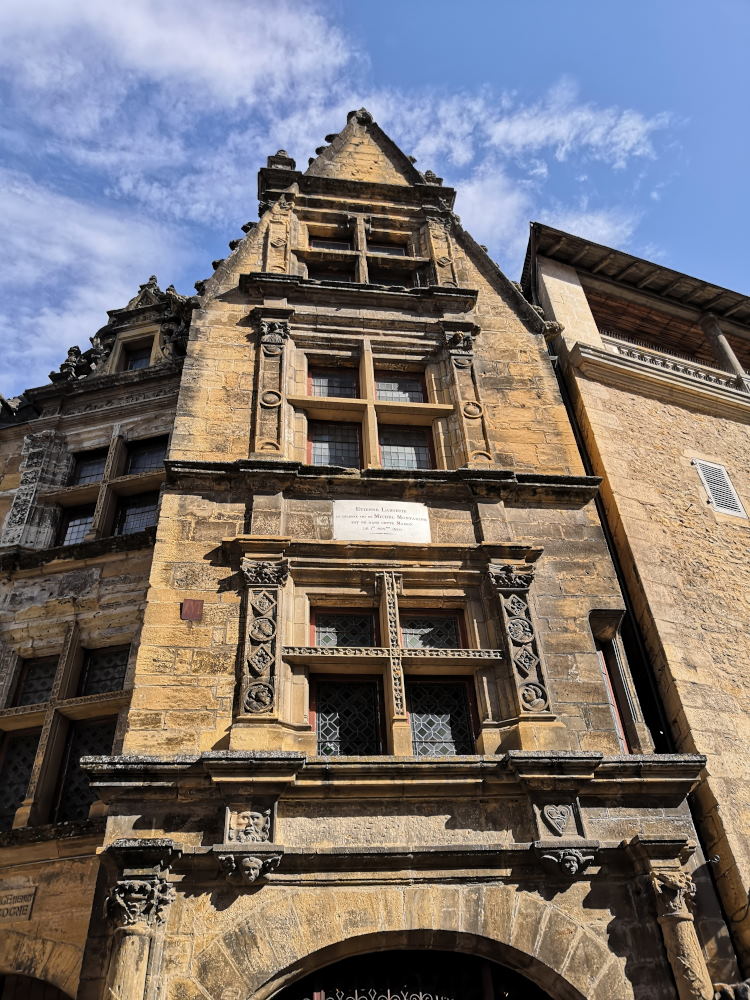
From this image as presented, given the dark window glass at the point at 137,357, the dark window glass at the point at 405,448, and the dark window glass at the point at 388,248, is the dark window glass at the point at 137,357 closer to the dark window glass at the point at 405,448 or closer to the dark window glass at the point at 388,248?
the dark window glass at the point at 388,248

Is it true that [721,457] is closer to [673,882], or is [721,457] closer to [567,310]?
[567,310]

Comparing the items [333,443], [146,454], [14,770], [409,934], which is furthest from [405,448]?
[14,770]

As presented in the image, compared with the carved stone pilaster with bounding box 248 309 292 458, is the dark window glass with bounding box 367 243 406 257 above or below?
above

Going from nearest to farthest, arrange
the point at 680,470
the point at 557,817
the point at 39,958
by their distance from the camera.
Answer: the point at 557,817, the point at 39,958, the point at 680,470

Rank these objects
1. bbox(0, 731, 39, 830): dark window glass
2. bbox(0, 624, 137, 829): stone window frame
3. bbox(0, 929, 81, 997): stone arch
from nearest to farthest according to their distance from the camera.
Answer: bbox(0, 929, 81, 997): stone arch
bbox(0, 624, 137, 829): stone window frame
bbox(0, 731, 39, 830): dark window glass

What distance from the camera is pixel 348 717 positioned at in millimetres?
7254

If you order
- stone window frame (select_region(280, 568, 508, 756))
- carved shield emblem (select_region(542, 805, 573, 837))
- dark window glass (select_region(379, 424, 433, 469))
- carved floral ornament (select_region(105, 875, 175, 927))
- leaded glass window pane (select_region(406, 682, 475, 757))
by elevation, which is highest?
dark window glass (select_region(379, 424, 433, 469))

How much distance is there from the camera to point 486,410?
9859 mm

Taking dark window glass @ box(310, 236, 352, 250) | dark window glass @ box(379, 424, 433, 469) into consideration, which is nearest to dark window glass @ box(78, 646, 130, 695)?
dark window glass @ box(379, 424, 433, 469)

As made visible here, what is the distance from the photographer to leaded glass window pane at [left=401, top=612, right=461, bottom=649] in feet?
25.6

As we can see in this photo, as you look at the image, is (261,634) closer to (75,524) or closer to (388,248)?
(75,524)

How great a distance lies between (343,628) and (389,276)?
635 cm

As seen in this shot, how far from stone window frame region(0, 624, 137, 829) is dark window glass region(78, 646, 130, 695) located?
67 mm

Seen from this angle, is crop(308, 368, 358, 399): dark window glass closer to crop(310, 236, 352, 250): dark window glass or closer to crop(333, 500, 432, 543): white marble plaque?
crop(333, 500, 432, 543): white marble plaque
